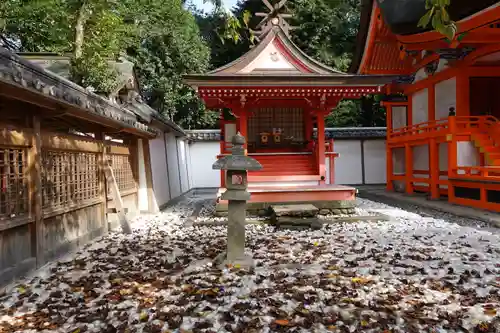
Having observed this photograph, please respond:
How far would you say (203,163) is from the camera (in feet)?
70.0

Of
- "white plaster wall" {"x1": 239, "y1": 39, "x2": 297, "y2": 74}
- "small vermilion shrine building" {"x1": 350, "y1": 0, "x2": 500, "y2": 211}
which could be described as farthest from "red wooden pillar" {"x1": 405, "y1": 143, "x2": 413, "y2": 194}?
"white plaster wall" {"x1": 239, "y1": 39, "x2": 297, "y2": 74}

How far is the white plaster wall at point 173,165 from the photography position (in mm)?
15294

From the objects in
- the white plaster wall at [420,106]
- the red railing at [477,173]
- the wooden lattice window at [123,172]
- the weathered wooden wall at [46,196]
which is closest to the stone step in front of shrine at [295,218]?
the weathered wooden wall at [46,196]

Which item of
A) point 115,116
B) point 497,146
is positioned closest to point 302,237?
point 115,116

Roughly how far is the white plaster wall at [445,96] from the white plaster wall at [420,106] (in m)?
0.76

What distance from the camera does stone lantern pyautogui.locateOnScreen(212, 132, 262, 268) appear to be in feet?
17.9

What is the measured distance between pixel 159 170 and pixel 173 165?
118 inches

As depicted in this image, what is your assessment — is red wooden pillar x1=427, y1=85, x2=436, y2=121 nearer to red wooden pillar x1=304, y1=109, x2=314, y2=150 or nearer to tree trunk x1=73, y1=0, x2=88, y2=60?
red wooden pillar x1=304, y1=109, x2=314, y2=150

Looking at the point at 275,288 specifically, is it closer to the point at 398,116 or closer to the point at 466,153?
the point at 466,153

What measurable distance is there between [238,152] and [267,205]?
4.58m

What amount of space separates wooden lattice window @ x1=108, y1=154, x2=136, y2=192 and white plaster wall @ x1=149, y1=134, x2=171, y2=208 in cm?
137

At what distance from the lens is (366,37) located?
14.6 m

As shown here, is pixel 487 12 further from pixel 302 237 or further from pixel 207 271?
pixel 207 271

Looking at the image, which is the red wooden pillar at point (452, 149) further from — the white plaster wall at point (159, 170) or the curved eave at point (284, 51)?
the white plaster wall at point (159, 170)
